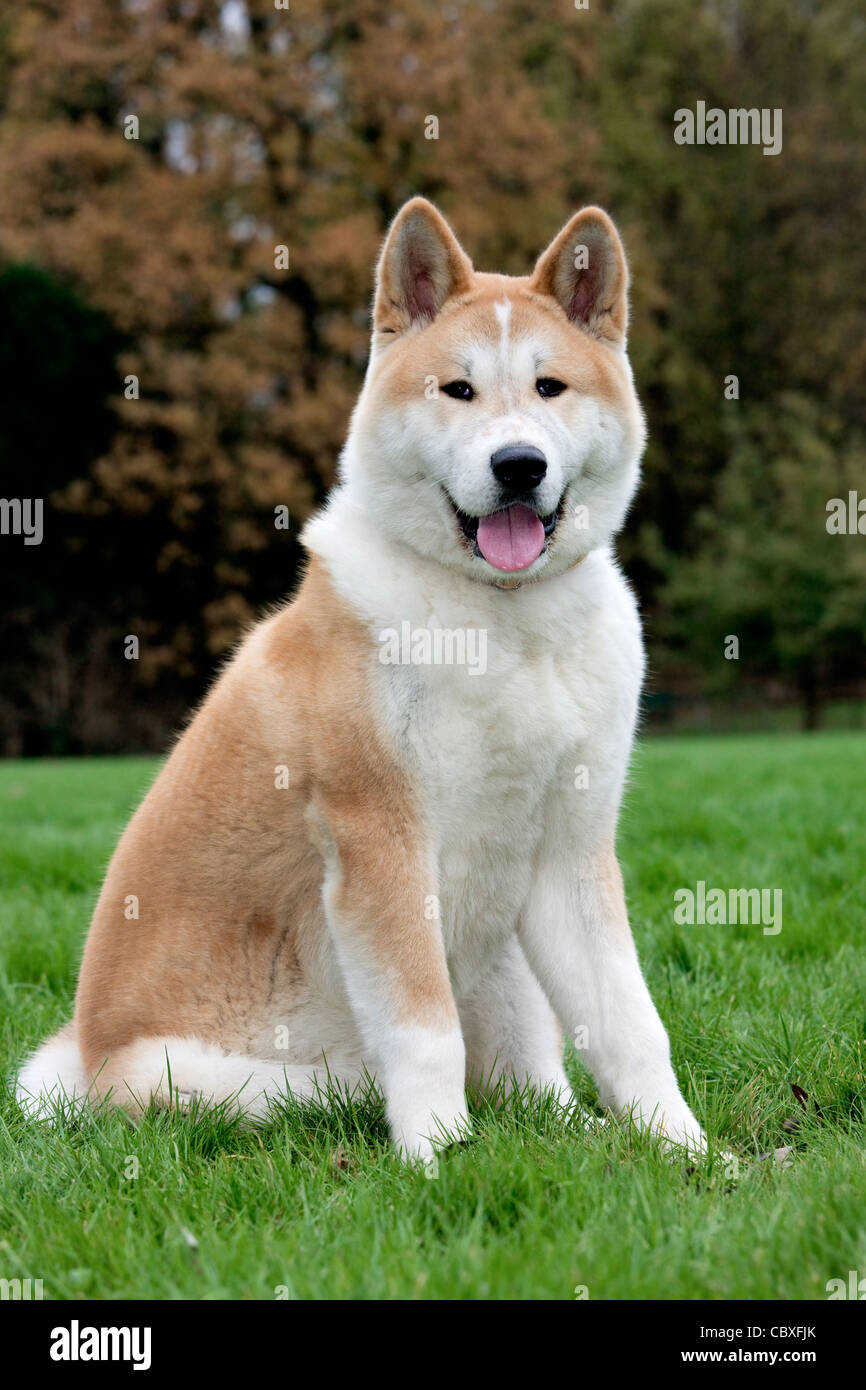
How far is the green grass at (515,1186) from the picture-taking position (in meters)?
2.08

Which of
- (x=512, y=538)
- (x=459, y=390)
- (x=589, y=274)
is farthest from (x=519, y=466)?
(x=589, y=274)

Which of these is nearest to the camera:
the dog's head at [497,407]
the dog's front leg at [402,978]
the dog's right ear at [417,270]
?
the dog's front leg at [402,978]

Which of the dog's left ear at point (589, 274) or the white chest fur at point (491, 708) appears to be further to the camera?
the dog's left ear at point (589, 274)

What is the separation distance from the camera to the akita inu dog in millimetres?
2818

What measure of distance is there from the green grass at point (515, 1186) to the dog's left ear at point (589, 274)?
3.76 feet

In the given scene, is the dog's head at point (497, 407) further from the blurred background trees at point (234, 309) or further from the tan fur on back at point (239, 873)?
the blurred background trees at point (234, 309)

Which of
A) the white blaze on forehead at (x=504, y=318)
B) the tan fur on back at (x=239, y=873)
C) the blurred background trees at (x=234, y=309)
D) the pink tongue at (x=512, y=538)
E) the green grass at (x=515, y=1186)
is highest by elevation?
the blurred background trees at (x=234, y=309)

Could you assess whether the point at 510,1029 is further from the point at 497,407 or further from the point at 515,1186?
the point at 497,407

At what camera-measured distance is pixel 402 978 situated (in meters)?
2.78

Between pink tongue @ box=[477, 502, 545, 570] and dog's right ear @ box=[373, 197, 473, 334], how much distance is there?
1.86 feet

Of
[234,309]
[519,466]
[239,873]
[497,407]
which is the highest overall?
[234,309]

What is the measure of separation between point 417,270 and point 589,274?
420mm

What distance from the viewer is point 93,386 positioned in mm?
18719

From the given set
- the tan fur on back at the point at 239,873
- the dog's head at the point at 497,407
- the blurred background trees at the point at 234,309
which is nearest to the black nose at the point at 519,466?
the dog's head at the point at 497,407
